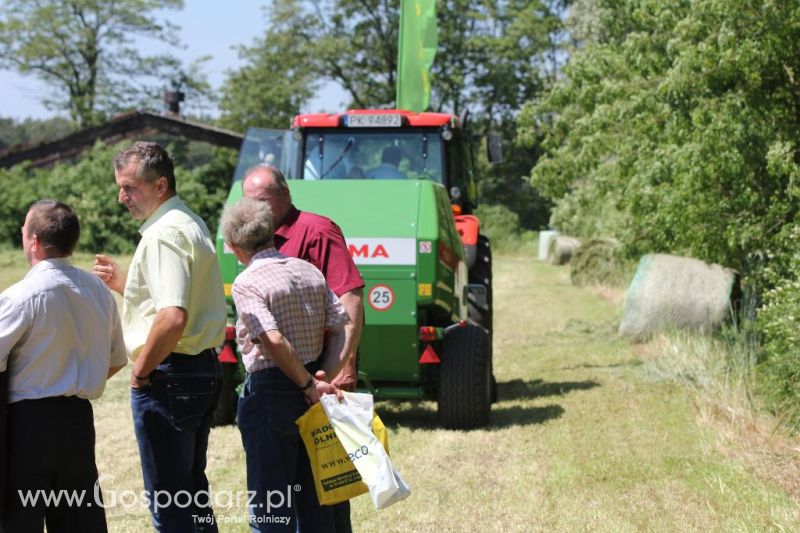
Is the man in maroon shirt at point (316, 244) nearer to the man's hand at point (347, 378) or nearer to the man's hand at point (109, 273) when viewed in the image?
the man's hand at point (347, 378)

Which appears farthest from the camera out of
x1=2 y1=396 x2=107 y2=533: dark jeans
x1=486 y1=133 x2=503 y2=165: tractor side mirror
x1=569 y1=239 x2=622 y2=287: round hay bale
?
x1=569 y1=239 x2=622 y2=287: round hay bale

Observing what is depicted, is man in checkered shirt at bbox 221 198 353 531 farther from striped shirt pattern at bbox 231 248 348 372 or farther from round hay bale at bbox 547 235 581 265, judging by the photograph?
round hay bale at bbox 547 235 581 265

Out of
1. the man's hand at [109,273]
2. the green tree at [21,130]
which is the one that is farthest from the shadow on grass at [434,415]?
the green tree at [21,130]

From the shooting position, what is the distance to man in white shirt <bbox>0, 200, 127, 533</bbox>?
13.2 feet

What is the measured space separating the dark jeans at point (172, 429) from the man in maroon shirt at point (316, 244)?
643mm

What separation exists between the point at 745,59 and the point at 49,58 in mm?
43596

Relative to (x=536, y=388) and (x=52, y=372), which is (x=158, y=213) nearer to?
(x=52, y=372)

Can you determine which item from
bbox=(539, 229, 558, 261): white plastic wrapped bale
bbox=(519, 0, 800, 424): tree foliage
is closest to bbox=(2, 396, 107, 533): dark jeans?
bbox=(519, 0, 800, 424): tree foliage

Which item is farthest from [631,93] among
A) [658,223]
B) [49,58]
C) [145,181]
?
[49,58]

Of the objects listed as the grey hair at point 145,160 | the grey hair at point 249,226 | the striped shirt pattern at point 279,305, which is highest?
the grey hair at point 145,160

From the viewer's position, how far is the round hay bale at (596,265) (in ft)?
72.8

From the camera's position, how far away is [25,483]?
13.2 feet

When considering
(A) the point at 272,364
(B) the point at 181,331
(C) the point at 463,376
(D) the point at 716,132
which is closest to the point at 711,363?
(D) the point at 716,132

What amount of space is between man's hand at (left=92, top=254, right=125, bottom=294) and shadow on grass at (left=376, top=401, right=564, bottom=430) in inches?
169
